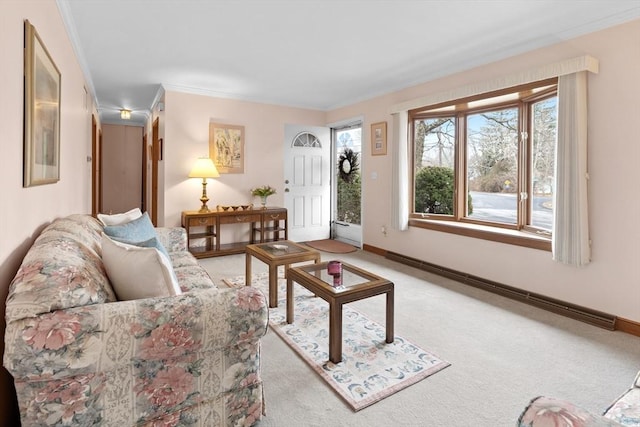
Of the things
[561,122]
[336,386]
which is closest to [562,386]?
[336,386]

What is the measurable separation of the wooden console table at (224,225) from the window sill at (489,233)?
82.6 inches

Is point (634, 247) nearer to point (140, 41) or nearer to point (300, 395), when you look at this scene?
point (300, 395)

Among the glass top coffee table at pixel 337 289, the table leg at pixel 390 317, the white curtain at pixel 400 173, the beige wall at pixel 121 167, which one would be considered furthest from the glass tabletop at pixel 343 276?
the beige wall at pixel 121 167

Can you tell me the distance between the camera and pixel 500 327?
2633mm

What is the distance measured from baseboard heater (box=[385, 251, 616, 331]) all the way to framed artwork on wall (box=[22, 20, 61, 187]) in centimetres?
376

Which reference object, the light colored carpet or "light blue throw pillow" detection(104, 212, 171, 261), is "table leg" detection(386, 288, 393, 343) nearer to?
the light colored carpet

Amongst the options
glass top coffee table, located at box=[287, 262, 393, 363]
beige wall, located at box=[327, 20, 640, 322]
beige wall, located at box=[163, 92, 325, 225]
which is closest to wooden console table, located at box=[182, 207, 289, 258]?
beige wall, located at box=[163, 92, 325, 225]

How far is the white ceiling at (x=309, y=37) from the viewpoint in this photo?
251 centimetres

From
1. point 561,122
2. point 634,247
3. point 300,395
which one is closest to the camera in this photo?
point 300,395

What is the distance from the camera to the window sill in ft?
10.3

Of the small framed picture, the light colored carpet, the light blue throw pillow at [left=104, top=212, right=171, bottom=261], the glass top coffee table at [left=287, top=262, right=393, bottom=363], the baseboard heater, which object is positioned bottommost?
the light colored carpet

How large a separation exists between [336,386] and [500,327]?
1512 millimetres

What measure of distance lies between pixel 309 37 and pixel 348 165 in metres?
3.05

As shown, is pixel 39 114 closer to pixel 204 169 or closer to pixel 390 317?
pixel 390 317
